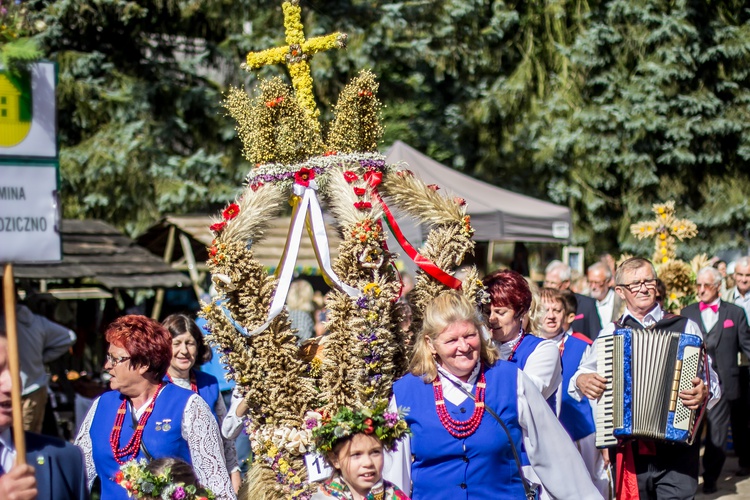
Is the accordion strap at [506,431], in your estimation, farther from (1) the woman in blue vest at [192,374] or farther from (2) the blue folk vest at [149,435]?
(1) the woman in blue vest at [192,374]

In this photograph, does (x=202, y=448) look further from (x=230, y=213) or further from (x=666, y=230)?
(x=666, y=230)

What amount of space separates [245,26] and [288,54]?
477 inches

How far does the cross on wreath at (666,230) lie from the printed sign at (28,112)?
8.97 metres

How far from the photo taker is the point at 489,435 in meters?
4.68

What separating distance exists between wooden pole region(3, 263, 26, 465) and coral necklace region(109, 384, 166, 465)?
1.63m

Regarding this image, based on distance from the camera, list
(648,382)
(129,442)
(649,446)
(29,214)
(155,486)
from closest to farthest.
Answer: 1. (29,214)
2. (155,486)
3. (129,442)
4. (648,382)
5. (649,446)

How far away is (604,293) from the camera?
11773 millimetres

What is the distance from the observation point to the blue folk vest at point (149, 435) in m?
4.92

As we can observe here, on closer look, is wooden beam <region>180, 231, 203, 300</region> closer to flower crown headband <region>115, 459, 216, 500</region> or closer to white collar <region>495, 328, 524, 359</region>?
white collar <region>495, 328, 524, 359</region>

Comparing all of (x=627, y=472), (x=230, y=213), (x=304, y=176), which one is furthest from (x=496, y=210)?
(x=230, y=213)

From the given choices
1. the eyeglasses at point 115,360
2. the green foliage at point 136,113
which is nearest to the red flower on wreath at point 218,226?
the eyeglasses at point 115,360

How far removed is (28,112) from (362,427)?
1.75 meters

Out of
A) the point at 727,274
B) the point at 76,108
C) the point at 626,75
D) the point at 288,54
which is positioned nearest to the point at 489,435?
the point at 288,54

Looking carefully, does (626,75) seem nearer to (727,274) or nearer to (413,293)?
(727,274)
